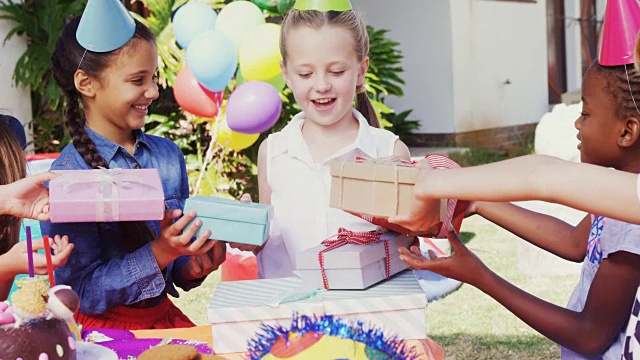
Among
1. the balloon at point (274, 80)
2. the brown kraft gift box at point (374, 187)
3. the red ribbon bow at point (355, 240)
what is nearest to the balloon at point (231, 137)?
the balloon at point (274, 80)

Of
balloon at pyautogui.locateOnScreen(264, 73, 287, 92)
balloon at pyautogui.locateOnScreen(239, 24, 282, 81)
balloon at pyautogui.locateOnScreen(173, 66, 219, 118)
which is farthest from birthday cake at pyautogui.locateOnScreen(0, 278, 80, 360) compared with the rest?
balloon at pyautogui.locateOnScreen(173, 66, 219, 118)

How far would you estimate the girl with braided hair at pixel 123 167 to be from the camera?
7.17ft

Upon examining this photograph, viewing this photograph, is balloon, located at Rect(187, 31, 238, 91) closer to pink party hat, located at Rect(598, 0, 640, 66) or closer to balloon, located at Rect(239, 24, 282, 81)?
balloon, located at Rect(239, 24, 282, 81)

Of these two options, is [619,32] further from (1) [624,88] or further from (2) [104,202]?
(2) [104,202]

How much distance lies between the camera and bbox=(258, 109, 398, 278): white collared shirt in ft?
7.88

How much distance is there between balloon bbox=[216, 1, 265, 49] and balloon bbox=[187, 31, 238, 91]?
0.64 feet

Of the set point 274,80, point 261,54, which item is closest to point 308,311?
point 261,54

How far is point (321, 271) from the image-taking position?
173 centimetres

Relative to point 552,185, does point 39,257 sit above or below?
below

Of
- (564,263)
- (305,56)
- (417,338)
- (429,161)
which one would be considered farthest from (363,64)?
(564,263)

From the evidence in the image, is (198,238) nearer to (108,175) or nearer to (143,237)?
(108,175)

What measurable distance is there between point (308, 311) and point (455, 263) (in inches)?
Answer: 18.7

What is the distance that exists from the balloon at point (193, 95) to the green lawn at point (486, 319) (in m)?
1.35

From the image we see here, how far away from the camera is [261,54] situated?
574 centimetres
